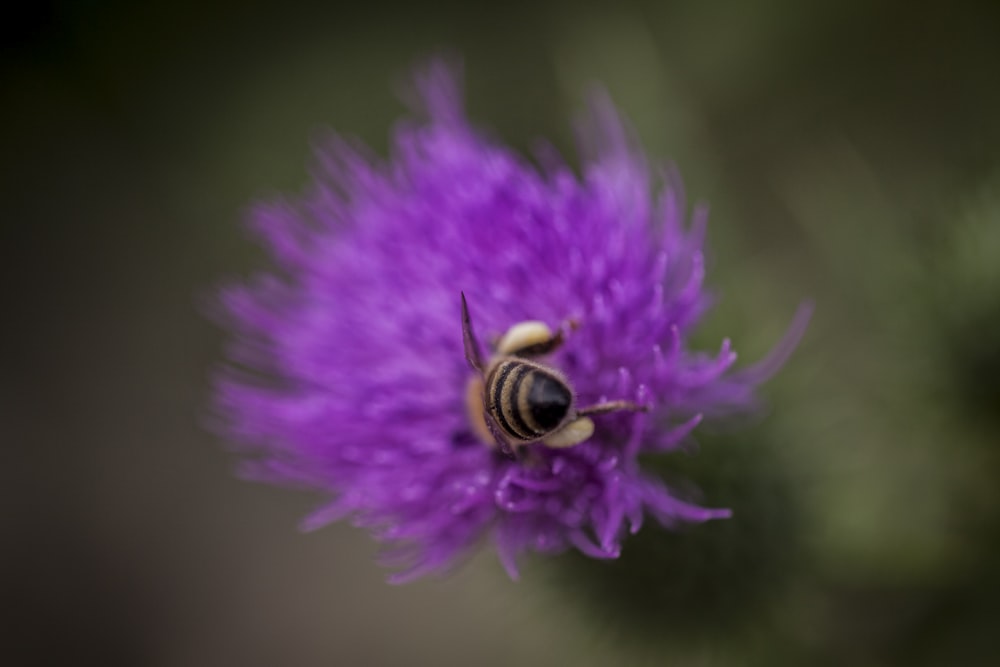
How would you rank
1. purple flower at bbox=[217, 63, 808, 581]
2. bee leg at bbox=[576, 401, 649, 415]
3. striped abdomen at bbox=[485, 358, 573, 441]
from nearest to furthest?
striped abdomen at bbox=[485, 358, 573, 441] → bee leg at bbox=[576, 401, 649, 415] → purple flower at bbox=[217, 63, 808, 581]

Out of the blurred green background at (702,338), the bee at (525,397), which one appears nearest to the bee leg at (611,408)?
the bee at (525,397)

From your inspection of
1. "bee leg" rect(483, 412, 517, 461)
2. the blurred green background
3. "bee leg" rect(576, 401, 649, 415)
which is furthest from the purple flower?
the blurred green background

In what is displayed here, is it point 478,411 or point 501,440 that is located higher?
point 478,411

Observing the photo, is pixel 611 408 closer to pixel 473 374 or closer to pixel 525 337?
pixel 525 337

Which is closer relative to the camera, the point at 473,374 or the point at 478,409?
the point at 478,409

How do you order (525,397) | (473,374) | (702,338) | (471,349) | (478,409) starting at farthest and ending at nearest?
(702,338), (473,374), (478,409), (471,349), (525,397)

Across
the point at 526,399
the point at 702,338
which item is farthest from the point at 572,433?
the point at 702,338

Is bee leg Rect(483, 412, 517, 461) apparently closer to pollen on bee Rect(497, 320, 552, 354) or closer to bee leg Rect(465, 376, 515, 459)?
bee leg Rect(465, 376, 515, 459)

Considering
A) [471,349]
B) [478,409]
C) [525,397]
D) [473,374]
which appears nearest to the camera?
[525,397]

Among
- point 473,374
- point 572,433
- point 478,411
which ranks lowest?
point 572,433
